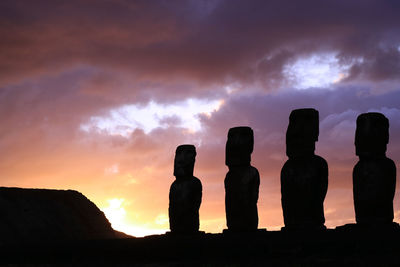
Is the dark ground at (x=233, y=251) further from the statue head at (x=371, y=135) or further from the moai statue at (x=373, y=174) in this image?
the statue head at (x=371, y=135)

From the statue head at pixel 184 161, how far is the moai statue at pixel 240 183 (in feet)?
4.47

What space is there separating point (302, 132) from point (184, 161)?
3.72 meters

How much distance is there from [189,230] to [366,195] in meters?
4.65

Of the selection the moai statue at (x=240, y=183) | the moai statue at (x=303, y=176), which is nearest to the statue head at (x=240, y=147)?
the moai statue at (x=240, y=183)

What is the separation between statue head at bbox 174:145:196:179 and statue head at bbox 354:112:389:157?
470 cm

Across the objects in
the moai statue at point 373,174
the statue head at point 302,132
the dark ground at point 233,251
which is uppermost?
the statue head at point 302,132

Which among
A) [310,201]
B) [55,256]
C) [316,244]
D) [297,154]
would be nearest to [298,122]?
[297,154]

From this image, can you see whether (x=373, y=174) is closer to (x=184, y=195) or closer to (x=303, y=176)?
(x=303, y=176)

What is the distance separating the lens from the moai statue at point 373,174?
12594 mm

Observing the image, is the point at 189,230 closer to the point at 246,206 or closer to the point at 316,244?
the point at 246,206

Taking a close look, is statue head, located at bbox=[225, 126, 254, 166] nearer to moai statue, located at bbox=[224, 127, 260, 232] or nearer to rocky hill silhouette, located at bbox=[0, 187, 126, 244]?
moai statue, located at bbox=[224, 127, 260, 232]

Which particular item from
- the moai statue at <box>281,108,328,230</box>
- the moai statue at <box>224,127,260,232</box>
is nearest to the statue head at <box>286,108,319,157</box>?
the moai statue at <box>281,108,328,230</box>

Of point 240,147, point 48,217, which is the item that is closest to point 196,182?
point 240,147

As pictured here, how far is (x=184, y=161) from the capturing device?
16109 mm
